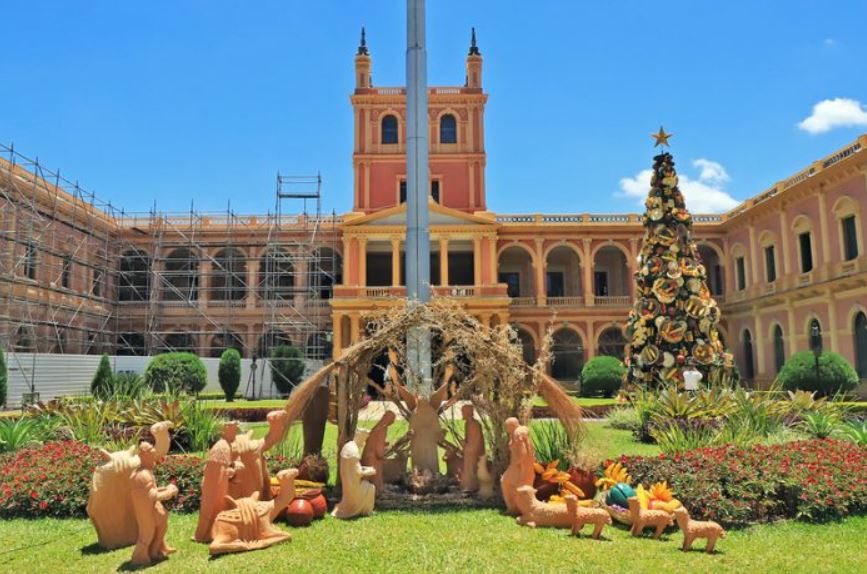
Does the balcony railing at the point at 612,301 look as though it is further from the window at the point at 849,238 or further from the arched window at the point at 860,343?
the arched window at the point at 860,343

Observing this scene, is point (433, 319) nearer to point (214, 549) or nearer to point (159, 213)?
point (214, 549)

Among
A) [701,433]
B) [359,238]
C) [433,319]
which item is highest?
[359,238]

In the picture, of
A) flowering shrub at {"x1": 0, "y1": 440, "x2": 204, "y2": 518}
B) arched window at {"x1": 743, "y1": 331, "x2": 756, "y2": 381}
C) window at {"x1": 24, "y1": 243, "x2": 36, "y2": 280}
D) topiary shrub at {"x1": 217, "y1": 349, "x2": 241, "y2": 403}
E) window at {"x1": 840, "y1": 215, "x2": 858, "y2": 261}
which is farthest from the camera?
arched window at {"x1": 743, "y1": 331, "x2": 756, "y2": 381}

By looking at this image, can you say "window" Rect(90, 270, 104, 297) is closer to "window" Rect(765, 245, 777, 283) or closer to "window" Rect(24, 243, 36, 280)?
"window" Rect(24, 243, 36, 280)

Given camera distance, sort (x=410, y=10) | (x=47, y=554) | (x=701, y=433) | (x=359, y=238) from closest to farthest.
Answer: (x=47, y=554) → (x=701, y=433) → (x=410, y=10) → (x=359, y=238)

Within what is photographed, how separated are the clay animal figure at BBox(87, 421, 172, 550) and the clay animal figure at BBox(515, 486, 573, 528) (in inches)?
143

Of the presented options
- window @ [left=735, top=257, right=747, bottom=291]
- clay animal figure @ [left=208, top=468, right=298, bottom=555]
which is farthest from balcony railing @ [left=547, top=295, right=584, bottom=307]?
clay animal figure @ [left=208, top=468, right=298, bottom=555]

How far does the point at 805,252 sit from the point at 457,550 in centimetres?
2611

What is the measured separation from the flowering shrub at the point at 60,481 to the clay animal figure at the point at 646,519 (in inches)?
200

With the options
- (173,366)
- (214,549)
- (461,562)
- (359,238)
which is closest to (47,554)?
(214,549)

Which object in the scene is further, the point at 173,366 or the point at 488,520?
the point at 173,366

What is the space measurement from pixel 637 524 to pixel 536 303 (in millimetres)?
27160

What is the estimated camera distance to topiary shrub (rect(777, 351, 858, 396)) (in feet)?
60.1

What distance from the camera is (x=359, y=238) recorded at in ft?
104
